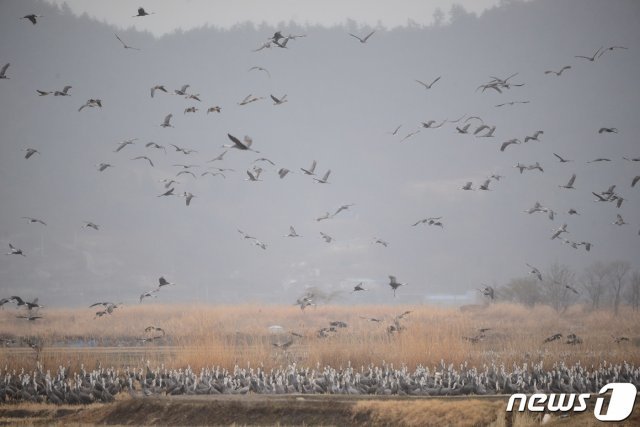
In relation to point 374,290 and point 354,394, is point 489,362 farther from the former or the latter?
point 374,290

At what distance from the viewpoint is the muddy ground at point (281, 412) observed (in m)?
15.6

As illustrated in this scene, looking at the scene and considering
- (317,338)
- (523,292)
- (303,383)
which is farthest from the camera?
(523,292)

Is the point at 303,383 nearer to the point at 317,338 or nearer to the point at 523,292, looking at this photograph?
the point at 317,338

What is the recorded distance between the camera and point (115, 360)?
27.1m

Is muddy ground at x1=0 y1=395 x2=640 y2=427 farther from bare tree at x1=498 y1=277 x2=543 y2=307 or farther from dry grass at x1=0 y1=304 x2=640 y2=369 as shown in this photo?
bare tree at x1=498 y1=277 x2=543 y2=307

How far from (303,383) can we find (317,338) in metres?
7.54

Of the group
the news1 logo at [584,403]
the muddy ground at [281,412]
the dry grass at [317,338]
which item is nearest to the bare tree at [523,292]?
the dry grass at [317,338]

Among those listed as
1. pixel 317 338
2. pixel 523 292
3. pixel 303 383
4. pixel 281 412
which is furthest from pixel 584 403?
pixel 523 292

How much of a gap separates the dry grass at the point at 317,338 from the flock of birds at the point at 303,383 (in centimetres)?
155

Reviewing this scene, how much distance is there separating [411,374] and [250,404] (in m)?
6.33

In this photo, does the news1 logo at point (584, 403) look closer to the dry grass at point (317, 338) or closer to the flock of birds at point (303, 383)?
the flock of birds at point (303, 383)

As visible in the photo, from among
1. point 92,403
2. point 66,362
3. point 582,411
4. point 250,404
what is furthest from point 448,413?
point 66,362

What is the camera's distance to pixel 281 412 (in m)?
17.0

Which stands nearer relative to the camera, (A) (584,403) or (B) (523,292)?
(A) (584,403)
